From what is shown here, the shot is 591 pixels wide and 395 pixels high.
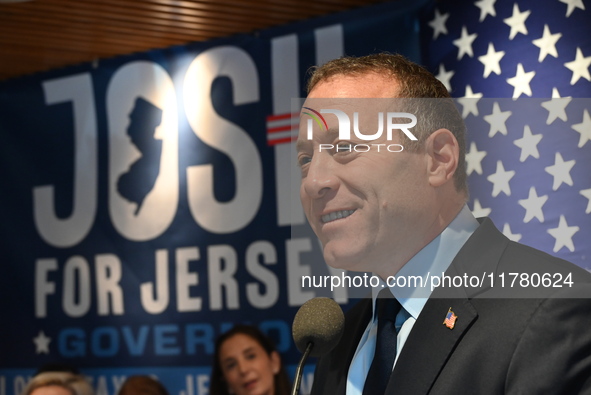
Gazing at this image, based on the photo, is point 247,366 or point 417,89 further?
point 247,366

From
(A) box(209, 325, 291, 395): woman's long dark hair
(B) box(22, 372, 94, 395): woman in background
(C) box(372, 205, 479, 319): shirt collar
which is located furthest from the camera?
(A) box(209, 325, 291, 395): woman's long dark hair

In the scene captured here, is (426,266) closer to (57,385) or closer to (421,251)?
(421,251)

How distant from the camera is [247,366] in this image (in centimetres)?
412

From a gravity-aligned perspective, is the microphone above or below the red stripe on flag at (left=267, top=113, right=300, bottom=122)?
below

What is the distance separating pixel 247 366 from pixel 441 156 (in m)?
2.96

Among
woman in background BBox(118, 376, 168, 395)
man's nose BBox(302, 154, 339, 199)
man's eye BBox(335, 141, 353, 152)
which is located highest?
man's eye BBox(335, 141, 353, 152)

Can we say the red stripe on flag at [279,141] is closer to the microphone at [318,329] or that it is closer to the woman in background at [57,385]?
the woman in background at [57,385]

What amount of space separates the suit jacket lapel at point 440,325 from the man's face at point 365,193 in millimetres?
81

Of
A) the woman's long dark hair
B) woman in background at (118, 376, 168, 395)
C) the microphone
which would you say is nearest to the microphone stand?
the microphone

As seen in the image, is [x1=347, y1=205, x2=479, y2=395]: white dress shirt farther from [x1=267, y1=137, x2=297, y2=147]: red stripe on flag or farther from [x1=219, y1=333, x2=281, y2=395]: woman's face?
[x1=267, y1=137, x2=297, y2=147]: red stripe on flag

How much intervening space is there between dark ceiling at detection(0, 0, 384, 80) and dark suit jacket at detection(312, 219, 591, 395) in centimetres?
300

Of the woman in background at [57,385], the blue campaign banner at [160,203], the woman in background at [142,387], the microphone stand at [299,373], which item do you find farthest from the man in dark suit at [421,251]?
the woman in background at [142,387]

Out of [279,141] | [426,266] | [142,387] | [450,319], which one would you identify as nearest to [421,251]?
[426,266]

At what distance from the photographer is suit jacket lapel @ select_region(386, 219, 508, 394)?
1.24 meters
